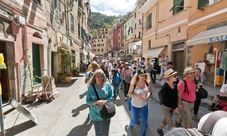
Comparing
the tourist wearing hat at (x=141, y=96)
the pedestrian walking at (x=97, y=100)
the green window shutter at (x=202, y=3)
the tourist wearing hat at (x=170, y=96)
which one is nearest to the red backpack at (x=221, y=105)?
the tourist wearing hat at (x=170, y=96)

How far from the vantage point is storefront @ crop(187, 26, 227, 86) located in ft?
19.1

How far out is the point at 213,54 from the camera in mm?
6699

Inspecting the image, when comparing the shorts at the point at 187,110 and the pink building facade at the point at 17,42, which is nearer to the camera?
the shorts at the point at 187,110

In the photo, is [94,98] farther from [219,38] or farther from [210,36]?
[210,36]

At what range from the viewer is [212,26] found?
6691 mm

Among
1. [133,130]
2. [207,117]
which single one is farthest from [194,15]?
[207,117]

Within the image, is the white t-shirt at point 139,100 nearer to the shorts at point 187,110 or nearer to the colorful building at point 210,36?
the shorts at point 187,110

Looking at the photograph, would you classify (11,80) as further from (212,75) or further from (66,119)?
(212,75)

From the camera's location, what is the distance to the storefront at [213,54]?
19.1ft

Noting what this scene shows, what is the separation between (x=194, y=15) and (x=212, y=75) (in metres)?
3.99

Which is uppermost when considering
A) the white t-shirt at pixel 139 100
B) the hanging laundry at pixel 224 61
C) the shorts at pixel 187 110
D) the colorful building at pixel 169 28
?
the colorful building at pixel 169 28

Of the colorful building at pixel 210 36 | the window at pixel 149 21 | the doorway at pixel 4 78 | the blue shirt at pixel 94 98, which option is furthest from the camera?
the window at pixel 149 21

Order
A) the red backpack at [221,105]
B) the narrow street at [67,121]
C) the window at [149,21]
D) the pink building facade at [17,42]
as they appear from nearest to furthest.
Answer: the red backpack at [221,105], the narrow street at [67,121], the pink building facade at [17,42], the window at [149,21]

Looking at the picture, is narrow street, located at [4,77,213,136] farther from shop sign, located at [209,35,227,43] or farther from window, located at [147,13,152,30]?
window, located at [147,13,152,30]
